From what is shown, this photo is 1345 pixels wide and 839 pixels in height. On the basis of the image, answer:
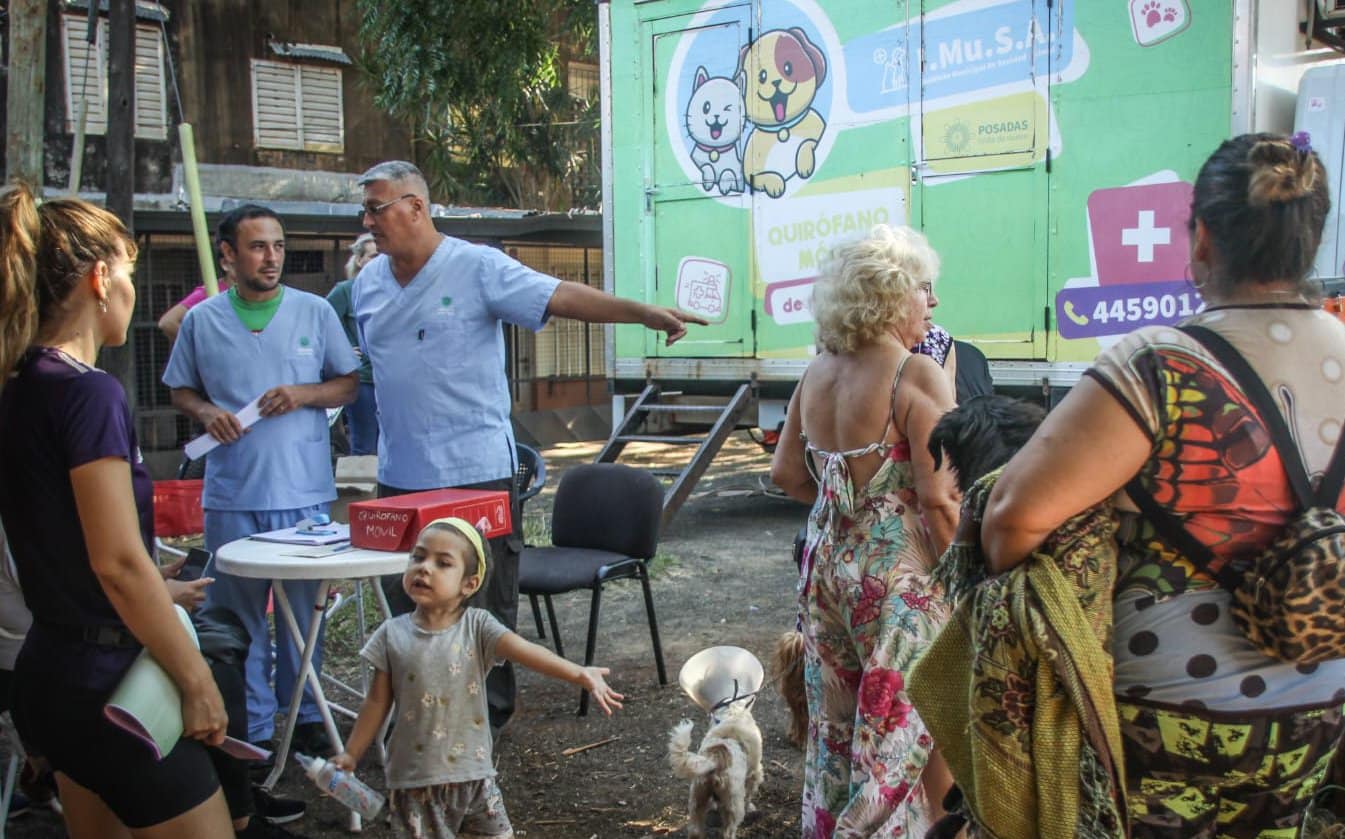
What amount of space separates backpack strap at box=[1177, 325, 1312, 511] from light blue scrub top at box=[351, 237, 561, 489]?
8.81 feet

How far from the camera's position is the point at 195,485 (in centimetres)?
474

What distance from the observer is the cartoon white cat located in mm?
8391

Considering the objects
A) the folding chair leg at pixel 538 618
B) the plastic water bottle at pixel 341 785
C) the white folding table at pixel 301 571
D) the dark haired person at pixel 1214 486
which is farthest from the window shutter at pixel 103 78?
the dark haired person at pixel 1214 486

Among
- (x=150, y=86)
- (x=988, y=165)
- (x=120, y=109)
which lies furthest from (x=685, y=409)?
(x=150, y=86)

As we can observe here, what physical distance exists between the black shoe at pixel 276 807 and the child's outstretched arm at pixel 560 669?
929mm

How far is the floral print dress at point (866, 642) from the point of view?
2947mm

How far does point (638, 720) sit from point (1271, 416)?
11.4 ft

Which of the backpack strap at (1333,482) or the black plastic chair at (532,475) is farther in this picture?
the black plastic chair at (532,475)

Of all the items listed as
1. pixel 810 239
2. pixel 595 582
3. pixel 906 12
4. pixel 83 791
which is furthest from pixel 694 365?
pixel 83 791

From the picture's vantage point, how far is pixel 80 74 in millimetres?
15242

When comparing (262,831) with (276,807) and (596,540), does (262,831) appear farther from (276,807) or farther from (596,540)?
(596,540)

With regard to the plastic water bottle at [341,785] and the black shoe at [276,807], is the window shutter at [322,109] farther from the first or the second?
the plastic water bottle at [341,785]

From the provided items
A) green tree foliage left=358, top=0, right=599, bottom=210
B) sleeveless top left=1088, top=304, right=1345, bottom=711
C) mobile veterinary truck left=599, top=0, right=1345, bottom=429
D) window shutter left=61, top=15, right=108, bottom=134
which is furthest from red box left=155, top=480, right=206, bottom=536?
window shutter left=61, top=15, right=108, bottom=134

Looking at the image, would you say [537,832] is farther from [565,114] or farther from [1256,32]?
[565,114]
